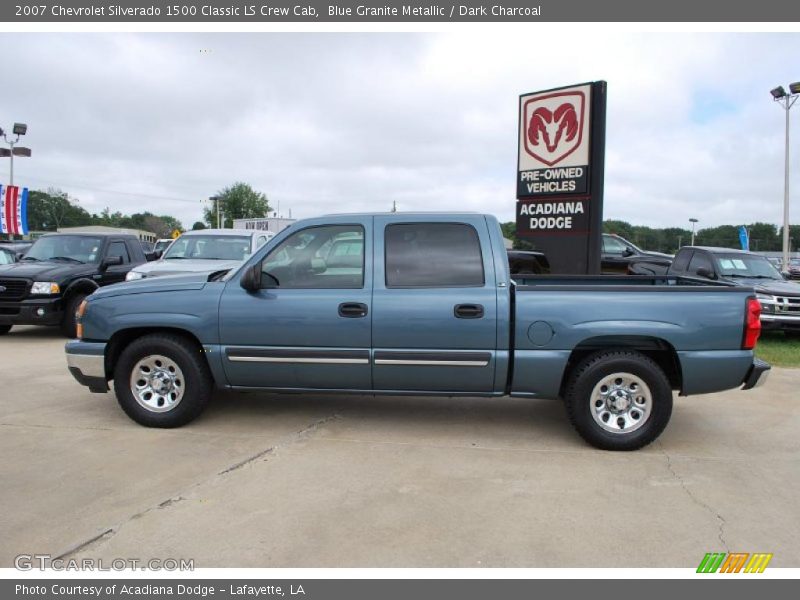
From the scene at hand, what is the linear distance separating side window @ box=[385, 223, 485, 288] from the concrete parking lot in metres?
1.35

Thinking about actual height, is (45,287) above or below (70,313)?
above

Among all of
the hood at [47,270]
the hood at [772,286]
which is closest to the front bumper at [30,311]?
the hood at [47,270]

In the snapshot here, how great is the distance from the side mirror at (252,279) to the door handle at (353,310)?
72 centimetres

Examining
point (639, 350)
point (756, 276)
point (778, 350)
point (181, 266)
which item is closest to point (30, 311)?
point (181, 266)

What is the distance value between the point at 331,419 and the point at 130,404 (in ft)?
5.73

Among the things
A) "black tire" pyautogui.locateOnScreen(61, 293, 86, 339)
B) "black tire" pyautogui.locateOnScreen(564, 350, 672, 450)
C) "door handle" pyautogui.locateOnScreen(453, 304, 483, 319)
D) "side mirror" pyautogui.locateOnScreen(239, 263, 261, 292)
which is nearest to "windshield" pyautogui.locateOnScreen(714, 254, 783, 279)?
"black tire" pyautogui.locateOnScreen(564, 350, 672, 450)

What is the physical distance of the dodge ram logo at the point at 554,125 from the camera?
8.70 m

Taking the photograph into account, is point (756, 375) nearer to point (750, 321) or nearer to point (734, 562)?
point (750, 321)

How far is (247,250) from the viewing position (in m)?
10.2

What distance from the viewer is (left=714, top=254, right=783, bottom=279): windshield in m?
10.6

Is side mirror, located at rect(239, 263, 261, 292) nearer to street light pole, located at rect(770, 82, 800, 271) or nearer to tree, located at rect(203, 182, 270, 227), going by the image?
street light pole, located at rect(770, 82, 800, 271)

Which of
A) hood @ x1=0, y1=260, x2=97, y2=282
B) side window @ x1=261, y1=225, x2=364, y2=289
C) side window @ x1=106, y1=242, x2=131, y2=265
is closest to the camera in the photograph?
side window @ x1=261, y1=225, x2=364, y2=289

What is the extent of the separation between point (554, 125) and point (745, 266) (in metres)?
5.08

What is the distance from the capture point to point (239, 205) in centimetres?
8756
